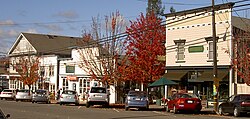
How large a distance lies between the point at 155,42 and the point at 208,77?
8.36 m

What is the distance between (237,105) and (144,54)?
16325mm

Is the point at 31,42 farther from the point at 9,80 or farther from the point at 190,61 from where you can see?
the point at 190,61

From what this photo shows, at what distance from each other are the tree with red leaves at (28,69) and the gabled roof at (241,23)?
32794 mm

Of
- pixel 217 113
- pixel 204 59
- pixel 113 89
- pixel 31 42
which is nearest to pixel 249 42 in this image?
pixel 204 59

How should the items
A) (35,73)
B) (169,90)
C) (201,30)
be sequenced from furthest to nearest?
(35,73) → (169,90) → (201,30)

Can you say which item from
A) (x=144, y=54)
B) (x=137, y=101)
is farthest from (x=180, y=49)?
(x=137, y=101)

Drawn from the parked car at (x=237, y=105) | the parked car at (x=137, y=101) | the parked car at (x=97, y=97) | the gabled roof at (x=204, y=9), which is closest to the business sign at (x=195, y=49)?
the gabled roof at (x=204, y=9)

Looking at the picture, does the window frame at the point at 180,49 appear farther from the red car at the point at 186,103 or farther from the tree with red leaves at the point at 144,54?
the red car at the point at 186,103

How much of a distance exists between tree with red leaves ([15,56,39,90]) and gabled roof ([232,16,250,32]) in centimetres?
3279

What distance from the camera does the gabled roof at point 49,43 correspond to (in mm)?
68188

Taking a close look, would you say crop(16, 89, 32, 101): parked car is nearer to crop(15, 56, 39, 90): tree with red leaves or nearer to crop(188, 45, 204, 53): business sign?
crop(15, 56, 39, 90): tree with red leaves

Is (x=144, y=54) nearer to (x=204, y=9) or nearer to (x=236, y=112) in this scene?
(x=204, y=9)

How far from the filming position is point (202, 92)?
38094mm

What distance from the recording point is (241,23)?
37094mm
